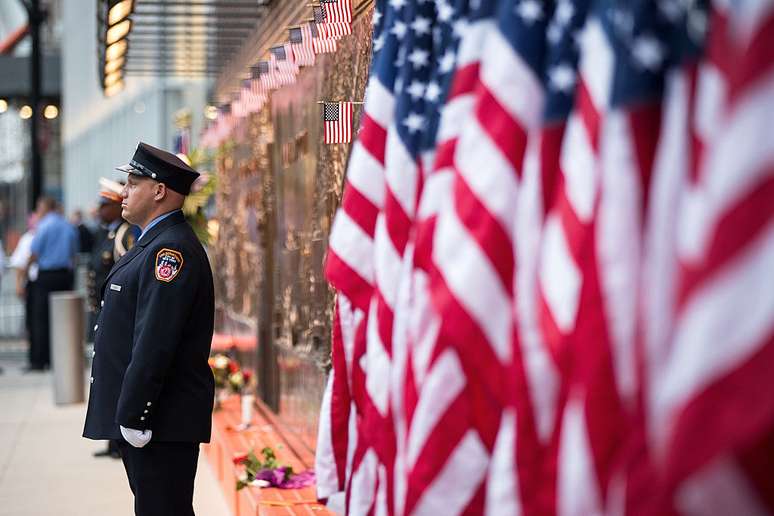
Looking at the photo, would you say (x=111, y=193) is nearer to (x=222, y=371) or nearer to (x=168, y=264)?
(x=222, y=371)

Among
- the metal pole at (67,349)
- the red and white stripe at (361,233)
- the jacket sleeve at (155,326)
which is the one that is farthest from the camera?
the metal pole at (67,349)

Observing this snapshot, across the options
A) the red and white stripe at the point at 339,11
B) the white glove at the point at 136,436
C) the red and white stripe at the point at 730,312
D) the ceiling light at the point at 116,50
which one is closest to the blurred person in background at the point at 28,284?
the ceiling light at the point at 116,50

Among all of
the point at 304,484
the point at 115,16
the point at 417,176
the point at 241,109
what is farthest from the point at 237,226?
the point at 417,176

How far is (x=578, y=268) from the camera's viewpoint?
2.29 m

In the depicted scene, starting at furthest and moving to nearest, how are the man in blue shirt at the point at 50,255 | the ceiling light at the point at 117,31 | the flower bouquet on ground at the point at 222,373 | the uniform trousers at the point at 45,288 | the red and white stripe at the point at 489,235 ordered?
1. the uniform trousers at the point at 45,288
2. the man in blue shirt at the point at 50,255
3. the flower bouquet on ground at the point at 222,373
4. the ceiling light at the point at 117,31
5. the red and white stripe at the point at 489,235

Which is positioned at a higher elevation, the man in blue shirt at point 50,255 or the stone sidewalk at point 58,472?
the man in blue shirt at point 50,255

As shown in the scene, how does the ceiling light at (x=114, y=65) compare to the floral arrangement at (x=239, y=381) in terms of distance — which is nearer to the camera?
the floral arrangement at (x=239, y=381)

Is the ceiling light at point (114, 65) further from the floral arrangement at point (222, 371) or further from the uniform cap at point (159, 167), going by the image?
the uniform cap at point (159, 167)

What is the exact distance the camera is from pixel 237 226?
1130 cm

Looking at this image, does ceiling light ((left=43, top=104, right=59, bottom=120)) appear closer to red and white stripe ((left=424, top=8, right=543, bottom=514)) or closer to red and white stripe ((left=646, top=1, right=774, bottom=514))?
red and white stripe ((left=424, top=8, right=543, bottom=514))

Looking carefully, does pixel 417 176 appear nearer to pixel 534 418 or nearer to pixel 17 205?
pixel 534 418

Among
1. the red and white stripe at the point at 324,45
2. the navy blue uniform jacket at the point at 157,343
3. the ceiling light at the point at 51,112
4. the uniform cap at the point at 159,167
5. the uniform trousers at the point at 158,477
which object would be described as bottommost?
the uniform trousers at the point at 158,477

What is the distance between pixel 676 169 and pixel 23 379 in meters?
14.3

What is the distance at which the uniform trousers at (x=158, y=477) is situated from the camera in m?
4.46
